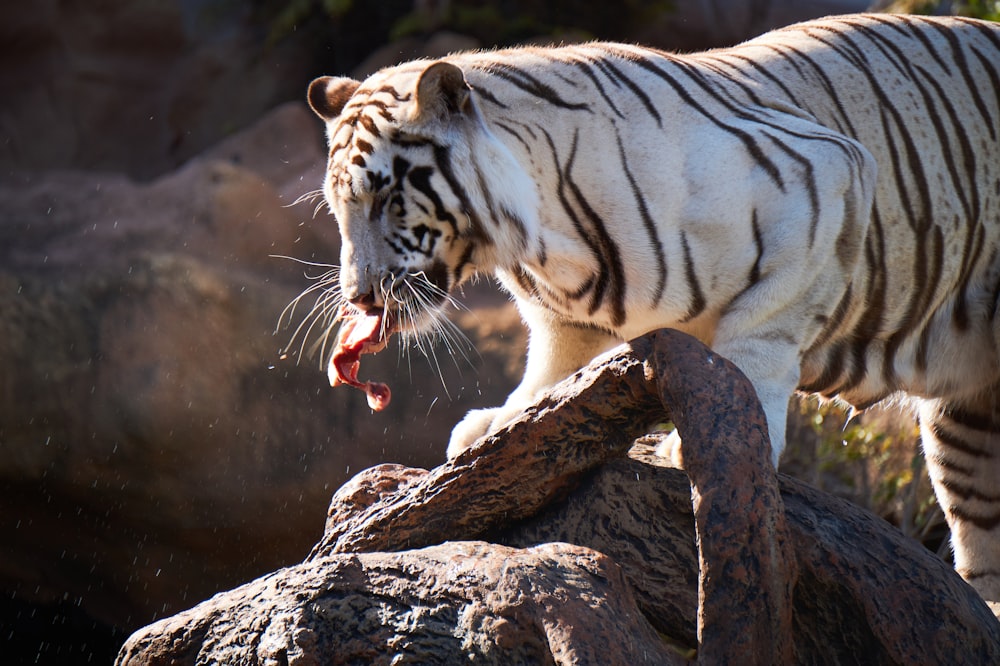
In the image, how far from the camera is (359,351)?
110 inches

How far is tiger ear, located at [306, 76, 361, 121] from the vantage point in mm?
3053

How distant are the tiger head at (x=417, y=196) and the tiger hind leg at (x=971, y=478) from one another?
6.13 feet

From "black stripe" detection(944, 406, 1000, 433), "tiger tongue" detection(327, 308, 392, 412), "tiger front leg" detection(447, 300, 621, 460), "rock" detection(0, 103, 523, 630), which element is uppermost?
"tiger tongue" detection(327, 308, 392, 412)

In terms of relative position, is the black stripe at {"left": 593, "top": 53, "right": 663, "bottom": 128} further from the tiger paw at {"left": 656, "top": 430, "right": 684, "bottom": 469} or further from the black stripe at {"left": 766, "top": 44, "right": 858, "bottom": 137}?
the tiger paw at {"left": 656, "top": 430, "right": 684, "bottom": 469}

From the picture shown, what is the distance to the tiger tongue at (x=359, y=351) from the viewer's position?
273 centimetres

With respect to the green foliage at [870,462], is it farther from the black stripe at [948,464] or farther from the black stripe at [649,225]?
the black stripe at [649,225]

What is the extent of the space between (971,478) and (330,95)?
8.15 ft

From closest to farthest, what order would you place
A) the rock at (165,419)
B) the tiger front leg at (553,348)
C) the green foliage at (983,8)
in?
the tiger front leg at (553,348) → the green foliage at (983,8) → the rock at (165,419)

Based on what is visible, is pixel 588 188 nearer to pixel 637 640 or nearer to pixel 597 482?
pixel 597 482

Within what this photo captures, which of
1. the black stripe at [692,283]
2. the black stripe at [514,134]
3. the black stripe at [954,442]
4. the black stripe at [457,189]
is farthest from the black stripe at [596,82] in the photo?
the black stripe at [954,442]

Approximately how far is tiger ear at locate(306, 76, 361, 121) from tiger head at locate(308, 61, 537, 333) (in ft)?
1.01

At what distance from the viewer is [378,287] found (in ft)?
8.83

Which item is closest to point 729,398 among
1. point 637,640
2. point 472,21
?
point 637,640

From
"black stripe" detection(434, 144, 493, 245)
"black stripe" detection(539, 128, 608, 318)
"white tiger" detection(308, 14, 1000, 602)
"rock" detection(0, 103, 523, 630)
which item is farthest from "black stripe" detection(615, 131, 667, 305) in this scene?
"rock" detection(0, 103, 523, 630)
